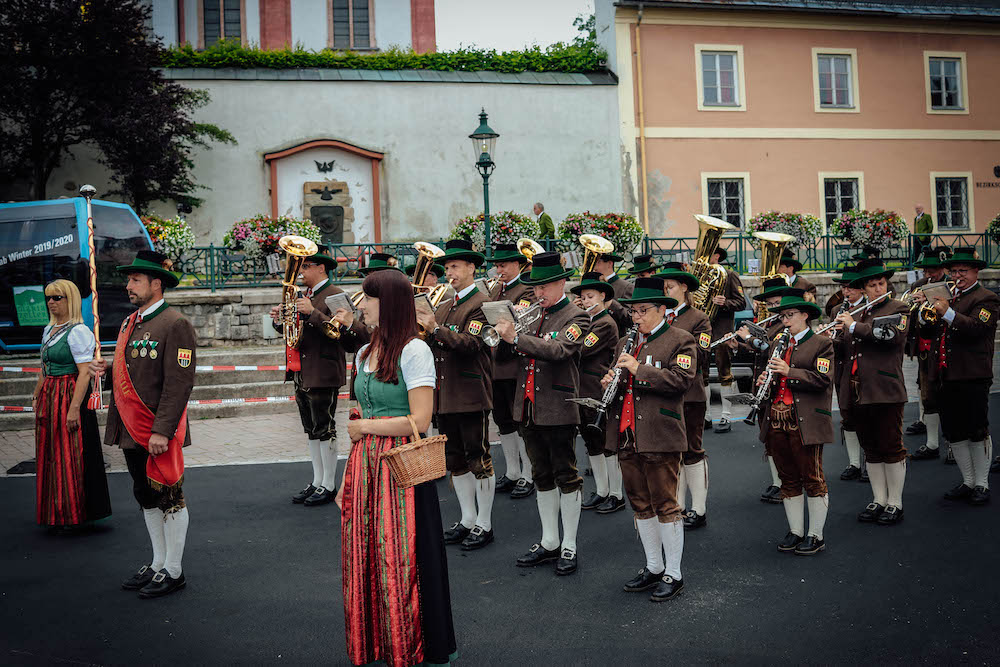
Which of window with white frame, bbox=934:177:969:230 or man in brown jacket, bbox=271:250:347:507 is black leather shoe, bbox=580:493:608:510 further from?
window with white frame, bbox=934:177:969:230

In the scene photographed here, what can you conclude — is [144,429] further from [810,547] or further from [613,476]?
[810,547]

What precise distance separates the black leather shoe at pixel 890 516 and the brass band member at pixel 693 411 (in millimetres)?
1373

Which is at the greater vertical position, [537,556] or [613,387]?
[613,387]

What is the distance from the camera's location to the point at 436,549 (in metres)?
4.35

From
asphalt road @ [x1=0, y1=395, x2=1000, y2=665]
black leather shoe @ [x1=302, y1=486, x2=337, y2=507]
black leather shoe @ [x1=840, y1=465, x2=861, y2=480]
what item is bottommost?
asphalt road @ [x1=0, y1=395, x2=1000, y2=665]

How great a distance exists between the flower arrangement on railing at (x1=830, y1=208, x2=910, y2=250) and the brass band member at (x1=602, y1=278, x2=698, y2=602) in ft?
57.7

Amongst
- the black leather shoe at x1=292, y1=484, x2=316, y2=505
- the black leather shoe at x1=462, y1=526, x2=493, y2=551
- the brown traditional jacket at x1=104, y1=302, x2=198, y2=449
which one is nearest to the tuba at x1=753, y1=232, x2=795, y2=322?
the black leather shoe at x1=462, y1=526, x2=493, y2=551

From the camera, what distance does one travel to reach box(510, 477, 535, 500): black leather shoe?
27.1ft

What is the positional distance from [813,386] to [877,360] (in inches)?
46.2

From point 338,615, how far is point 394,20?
80.0ft

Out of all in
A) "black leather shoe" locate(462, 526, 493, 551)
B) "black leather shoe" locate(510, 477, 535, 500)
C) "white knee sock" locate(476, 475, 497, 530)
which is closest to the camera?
"black leather shoe" locate(462, 526, 493, 551)

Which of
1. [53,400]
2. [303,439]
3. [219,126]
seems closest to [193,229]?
[219,126]

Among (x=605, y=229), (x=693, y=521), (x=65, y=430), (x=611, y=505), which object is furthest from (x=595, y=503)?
(x=605, y=229)

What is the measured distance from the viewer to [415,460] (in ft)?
13.8
